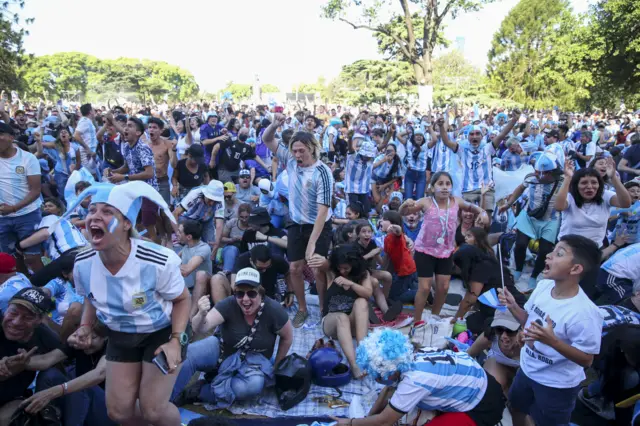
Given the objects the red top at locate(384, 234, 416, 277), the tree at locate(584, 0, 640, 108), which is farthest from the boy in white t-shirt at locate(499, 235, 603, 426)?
the tree at locate(584, 0, 640, 108)

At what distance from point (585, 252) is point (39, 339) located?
3.54 meters

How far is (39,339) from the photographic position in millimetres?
3154

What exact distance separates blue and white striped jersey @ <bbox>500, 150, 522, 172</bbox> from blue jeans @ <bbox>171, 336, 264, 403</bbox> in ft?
23.6

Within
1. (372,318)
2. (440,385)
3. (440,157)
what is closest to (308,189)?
(372,318)

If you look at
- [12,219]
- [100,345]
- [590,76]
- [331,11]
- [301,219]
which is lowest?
[100,345]

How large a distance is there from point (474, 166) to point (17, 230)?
20.7 feet

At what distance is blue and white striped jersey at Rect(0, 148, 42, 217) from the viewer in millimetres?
4840

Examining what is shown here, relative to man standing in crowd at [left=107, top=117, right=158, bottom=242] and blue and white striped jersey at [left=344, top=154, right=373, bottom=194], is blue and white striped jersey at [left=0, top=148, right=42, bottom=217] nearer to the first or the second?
man standing in crowd at [left=107, top=117, right=158, bottom=242]

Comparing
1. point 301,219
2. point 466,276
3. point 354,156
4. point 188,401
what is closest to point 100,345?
point 188,401

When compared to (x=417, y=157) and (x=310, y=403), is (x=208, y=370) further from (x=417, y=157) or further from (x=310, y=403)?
(x=417, y=157)

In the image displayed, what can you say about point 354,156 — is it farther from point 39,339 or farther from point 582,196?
point 39,339

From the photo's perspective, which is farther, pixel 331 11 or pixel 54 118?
pixel 331 11

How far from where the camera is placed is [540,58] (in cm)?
4606

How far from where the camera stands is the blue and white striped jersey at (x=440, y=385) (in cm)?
262
